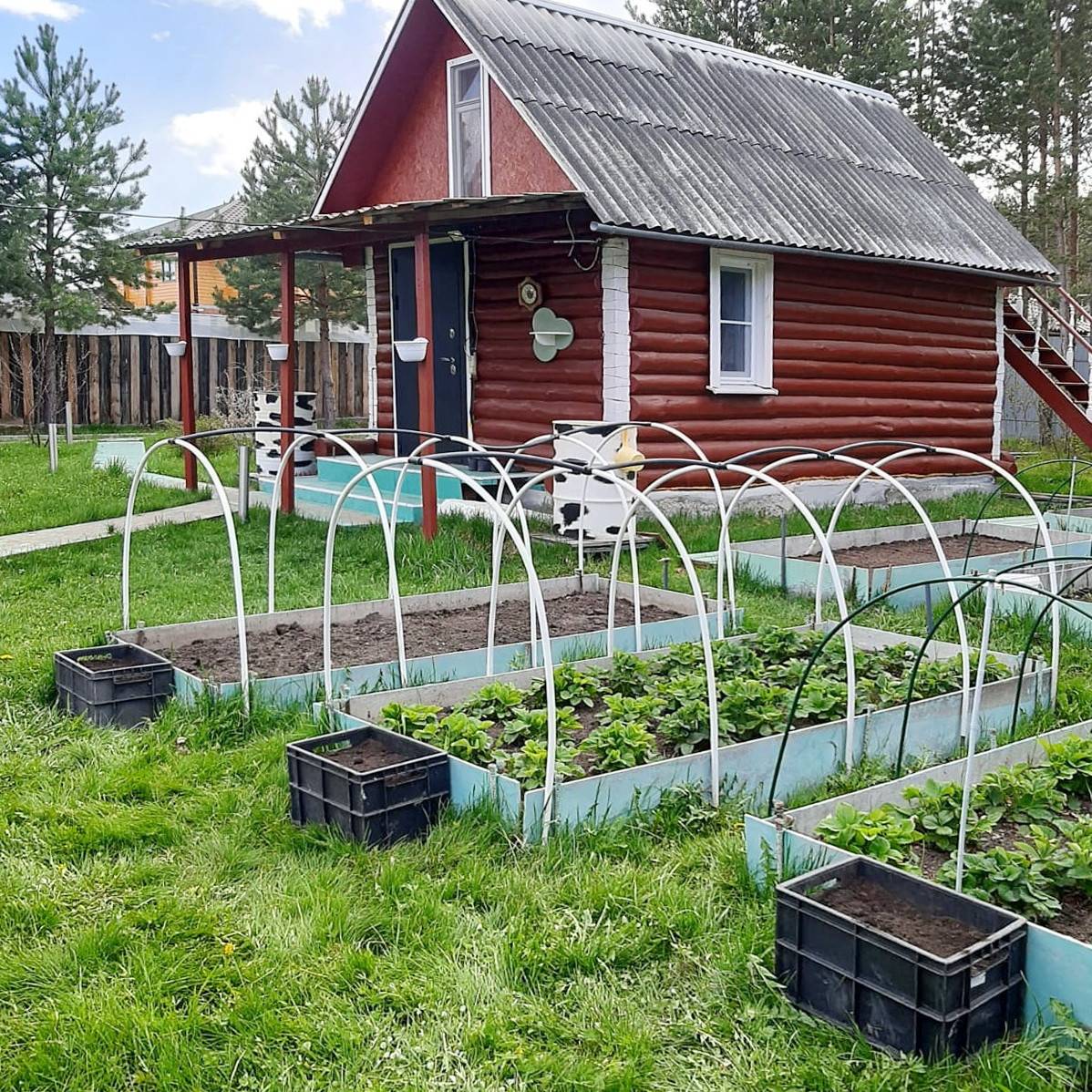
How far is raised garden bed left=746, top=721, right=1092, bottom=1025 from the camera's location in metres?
2.86

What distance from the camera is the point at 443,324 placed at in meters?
11.8

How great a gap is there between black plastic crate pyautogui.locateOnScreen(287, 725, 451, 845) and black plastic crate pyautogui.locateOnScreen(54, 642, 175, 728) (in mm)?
1232

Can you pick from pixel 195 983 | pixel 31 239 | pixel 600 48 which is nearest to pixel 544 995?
pixel 195 983

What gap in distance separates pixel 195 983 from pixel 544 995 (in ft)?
2.94

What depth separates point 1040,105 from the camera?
22.2 m

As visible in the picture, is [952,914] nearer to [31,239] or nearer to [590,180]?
[590,180]

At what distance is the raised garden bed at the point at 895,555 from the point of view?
24.2ft

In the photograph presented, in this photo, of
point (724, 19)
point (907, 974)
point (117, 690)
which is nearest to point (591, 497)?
point (117, 690)

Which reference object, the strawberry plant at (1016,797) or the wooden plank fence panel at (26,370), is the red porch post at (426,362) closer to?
the strawberry plant at (1016,797)

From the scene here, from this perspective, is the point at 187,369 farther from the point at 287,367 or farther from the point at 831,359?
the point at 831,359

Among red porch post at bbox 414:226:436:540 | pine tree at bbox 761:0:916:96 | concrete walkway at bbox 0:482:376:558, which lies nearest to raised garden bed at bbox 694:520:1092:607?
red porch post at bbox 414:226:436:540

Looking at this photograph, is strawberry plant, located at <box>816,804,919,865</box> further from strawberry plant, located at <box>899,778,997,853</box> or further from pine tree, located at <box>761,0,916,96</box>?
pine tree, located at <box>761,0,916,96</box>

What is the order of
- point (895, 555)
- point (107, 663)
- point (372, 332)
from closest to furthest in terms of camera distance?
point (107, 663)
point (895, 555)
point (372, 332)

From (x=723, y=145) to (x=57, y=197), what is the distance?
1233 cm
